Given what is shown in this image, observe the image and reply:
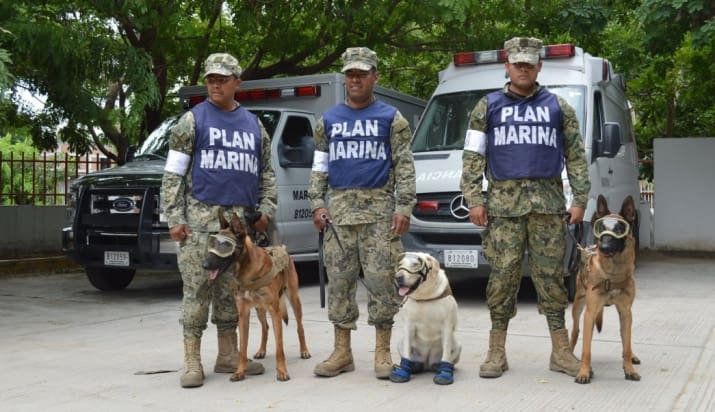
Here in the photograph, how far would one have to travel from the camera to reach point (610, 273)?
518cm

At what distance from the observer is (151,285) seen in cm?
1090

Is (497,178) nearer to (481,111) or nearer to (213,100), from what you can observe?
(481,111)

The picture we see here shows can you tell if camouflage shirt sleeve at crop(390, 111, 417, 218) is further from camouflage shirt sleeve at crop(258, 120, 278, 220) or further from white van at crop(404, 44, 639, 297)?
white van at crop(404, 44, 639, 297)

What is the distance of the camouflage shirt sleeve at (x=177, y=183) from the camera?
17.7 feet

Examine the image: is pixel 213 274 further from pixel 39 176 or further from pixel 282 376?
pixel 39 176

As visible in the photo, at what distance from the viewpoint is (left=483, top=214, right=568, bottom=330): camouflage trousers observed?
547 centimetres

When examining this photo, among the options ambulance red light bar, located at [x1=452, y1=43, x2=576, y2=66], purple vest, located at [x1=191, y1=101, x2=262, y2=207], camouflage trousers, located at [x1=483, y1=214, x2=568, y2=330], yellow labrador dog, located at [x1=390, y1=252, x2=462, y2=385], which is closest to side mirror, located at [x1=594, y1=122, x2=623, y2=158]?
ambulance red light bar, located at [x1=452, y1=43, x2=576, y2=66]

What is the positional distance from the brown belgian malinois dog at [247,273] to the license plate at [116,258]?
3.66 m

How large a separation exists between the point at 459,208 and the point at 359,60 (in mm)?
3111

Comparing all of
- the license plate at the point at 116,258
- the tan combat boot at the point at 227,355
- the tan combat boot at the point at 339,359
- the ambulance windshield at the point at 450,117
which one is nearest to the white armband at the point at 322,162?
the tan combat boot at the point at 339,359

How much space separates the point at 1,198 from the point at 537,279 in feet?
33.7

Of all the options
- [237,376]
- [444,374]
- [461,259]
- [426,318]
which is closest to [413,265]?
[426,318]

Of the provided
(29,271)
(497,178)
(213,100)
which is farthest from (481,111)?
(29,271)

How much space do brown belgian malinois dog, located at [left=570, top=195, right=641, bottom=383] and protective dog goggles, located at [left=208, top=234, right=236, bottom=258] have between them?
82.5 inches
